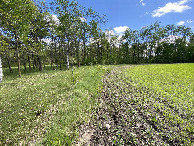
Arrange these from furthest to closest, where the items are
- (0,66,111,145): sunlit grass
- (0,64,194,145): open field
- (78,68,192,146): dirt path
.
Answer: (78,68,192,146): dirt path → (0,64,194,145): open field → (0,66,111,145): sunlit grass

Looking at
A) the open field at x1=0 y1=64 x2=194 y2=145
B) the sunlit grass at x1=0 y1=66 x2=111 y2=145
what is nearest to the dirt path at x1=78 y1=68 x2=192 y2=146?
the open field at x1=0 y1=64 x2=194 y2=145

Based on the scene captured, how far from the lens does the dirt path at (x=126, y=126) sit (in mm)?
3904

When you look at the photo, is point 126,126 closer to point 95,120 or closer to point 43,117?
point 95,120

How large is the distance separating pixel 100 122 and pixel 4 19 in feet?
48.7

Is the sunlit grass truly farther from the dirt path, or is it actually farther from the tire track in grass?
the tire track in grass

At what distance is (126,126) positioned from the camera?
15.0ft

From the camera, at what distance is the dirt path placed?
3904 millimetres

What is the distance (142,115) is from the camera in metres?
5.25

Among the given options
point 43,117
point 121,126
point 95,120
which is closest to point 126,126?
point 121,126

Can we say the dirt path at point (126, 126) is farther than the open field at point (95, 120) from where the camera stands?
Yes

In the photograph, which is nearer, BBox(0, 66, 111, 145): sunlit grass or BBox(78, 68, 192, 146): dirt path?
BBox(0, 66, 111, 145): sunlit grass

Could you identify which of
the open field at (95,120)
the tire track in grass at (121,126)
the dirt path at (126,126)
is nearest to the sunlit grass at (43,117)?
the open field at (95,120)

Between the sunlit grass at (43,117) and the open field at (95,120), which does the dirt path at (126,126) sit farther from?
the sunlit grass at (43,117)

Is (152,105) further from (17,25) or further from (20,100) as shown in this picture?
(17,25)
